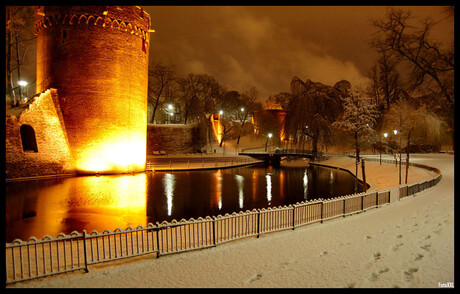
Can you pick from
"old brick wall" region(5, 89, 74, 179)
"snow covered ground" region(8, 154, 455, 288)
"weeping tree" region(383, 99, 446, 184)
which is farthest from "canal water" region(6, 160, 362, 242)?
"weeping tree" region(383, 99, 446, 184)

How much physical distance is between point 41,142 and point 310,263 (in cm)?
2165

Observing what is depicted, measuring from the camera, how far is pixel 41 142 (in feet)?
69.5

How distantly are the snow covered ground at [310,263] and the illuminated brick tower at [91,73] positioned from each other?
1981 cm

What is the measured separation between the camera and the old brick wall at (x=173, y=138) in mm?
39625

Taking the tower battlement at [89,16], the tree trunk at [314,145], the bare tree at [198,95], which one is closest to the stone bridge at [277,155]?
the tree trunk at [314,145]

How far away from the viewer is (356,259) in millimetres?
6066

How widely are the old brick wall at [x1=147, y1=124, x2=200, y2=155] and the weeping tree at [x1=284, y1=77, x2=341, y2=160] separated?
15.4 meters

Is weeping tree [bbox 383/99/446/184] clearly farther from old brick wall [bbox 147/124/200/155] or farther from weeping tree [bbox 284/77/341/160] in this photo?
old brick wall [bbox 147/124/200/155]

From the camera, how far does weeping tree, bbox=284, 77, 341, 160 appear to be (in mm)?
32844

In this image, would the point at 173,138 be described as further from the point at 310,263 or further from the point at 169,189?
the point at 310,263

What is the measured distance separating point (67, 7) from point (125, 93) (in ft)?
26.0

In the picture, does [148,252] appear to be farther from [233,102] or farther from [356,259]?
[233,102]

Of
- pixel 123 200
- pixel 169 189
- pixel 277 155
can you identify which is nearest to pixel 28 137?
pixel 169 189

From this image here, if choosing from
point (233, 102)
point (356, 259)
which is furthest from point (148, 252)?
point (233, 102)
